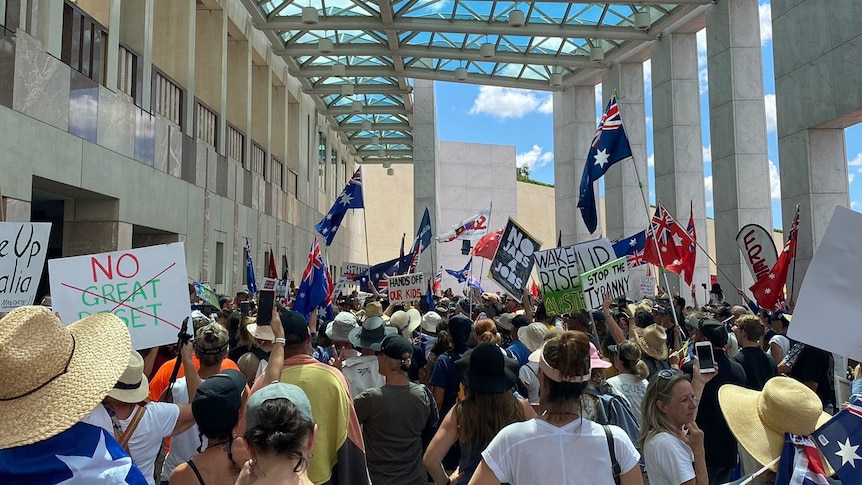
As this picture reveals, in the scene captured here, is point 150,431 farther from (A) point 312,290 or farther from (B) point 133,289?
(A) point 312,290

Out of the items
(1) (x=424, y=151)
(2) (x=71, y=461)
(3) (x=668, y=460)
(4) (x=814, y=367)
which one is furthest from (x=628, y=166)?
(2) (x=71, y=461)

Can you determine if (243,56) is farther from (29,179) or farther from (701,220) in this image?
(701,220)

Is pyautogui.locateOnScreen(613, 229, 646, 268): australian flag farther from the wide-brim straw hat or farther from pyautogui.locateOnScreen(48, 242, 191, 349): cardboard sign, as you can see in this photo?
the wide-brim straw hat

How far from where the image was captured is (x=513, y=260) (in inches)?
421

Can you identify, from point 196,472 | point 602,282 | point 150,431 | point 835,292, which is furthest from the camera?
point 602,282

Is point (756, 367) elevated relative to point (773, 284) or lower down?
lower down

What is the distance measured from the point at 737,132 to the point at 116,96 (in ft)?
51.2

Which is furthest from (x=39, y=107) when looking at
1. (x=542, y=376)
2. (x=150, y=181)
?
(x=542, y=376)

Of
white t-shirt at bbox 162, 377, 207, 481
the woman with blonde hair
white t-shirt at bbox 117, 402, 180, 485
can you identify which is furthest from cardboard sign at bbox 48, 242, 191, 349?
the woman with blonde hair

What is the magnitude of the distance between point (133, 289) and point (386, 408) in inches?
78.6

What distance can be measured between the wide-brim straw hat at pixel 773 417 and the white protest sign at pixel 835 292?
296 mm

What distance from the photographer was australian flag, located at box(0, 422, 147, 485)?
84.4 inches

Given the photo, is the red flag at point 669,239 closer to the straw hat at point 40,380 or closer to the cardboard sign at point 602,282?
the cardboard sign at point 602,282

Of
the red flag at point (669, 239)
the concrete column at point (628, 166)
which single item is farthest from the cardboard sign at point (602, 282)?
the concrete column at point (628, 166)
